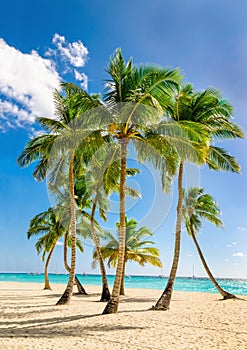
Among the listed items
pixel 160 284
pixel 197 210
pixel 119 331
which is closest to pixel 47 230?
pixel 197 210

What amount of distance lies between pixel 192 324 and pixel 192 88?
9.13 metres

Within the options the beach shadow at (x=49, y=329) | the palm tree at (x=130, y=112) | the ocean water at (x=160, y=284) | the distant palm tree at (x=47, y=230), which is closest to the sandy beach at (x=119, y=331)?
the beach shadow at (x=49, y=329)

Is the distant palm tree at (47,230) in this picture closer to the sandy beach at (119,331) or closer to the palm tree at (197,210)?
the palm tree at (197,210)

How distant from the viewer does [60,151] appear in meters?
13.1

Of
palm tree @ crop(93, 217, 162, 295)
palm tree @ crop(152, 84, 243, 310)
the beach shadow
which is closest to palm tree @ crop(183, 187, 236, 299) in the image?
palm tree @ crop(93, 217, 162, 295)

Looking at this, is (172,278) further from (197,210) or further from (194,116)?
(197,210)

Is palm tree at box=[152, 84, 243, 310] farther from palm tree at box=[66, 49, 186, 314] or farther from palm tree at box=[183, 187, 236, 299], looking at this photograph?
palm tree at box=[183, 187, 236, 299]

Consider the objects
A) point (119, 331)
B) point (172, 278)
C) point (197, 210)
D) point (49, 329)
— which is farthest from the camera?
point (197, 210)

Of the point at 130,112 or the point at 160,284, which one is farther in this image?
the point at 160,284

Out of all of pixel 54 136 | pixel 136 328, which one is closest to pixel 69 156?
pixel 54 136

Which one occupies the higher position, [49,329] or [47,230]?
[47,230]

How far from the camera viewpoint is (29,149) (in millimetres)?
14133

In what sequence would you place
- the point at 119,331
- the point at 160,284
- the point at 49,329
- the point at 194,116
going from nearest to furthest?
the point at 119,331 → the point at 49,329 → the point at 194,116 → the point at 160,284

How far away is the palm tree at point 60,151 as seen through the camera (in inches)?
498
